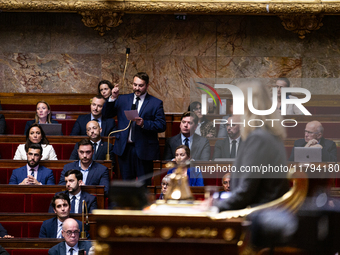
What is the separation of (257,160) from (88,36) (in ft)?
17.9

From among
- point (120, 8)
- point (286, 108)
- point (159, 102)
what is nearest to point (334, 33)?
point (286, 108)

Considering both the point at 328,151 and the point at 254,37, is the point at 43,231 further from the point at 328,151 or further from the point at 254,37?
the point at 254,37

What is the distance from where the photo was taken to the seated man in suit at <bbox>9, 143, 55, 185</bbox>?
3977mm

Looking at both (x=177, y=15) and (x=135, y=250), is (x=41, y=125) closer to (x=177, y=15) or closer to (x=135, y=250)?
(x=177, y=15)

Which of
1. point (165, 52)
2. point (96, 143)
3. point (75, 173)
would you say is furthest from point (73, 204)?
point (165, 52)

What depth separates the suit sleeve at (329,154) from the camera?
4.05 metres

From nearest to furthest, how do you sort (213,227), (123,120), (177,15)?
(213,227) < (123,120) < (177,15)

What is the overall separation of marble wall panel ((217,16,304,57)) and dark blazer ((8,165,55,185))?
10.9 ft

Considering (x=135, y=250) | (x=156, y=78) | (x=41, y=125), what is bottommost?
(x=135, y=250)

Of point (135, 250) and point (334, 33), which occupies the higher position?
point (334, 33)

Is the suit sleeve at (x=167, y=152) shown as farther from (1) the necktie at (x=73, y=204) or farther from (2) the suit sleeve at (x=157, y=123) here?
(1) the necktie at (x=73, y=204)

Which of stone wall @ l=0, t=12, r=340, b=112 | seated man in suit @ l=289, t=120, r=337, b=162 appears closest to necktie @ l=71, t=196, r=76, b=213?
seated man in suit @ l=289, t=120, r=337, b=162

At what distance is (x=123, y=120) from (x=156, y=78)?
8.15 ft

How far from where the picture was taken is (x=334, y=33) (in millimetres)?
6590
